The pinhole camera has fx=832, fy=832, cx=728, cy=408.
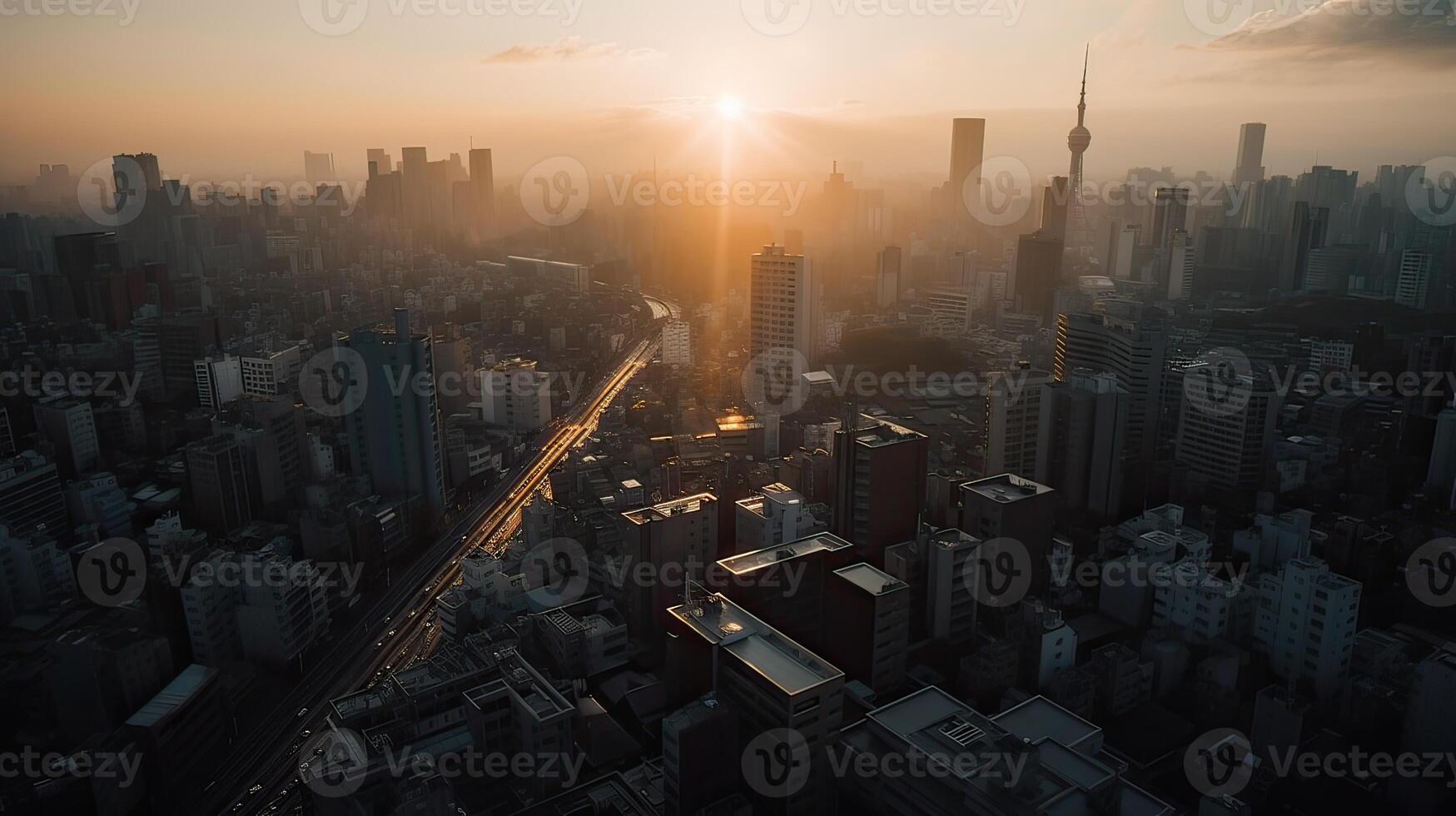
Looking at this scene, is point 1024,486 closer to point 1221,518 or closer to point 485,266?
point 1221,518

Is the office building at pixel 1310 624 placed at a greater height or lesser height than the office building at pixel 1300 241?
lesser

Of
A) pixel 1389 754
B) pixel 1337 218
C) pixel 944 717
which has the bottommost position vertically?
pixel 1389 754

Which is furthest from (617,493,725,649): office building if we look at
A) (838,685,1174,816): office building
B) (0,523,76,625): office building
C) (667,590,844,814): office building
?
(0,523,76,625): office building

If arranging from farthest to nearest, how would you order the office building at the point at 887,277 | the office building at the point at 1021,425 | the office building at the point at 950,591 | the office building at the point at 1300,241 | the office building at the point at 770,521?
the office building at the point at 887,277 < the office building at the point at 1300,241 < the office building at the point at 1021,425 < the office building at the point at 770,521 < the office building at the point at 950,591

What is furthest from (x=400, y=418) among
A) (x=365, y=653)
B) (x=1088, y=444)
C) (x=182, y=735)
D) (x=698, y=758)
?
(x=1088, y=444)

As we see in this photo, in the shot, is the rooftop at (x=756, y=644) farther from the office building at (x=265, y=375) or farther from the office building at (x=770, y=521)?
the office building at (x=265, y=375)

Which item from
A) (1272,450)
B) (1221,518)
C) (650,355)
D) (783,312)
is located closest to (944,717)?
(1221,518)

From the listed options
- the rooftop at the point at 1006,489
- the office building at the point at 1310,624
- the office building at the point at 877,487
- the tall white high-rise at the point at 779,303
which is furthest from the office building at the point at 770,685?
the tall white high-rise at the point at 779,303

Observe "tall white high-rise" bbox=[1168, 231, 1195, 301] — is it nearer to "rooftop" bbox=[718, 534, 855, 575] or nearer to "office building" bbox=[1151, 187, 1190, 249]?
"office building" bbox=[1151, 187, 1190, 249]
